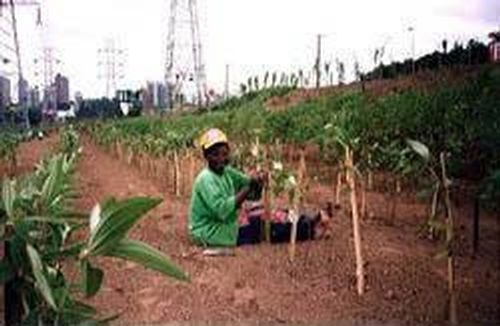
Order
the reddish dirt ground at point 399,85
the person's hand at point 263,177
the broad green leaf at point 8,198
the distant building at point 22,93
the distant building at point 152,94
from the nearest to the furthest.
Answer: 1. the broad green leaf at point 8,198
2. the person's hand at point 263,177
3. the reddish dirt ground at point 399,85
4. the distant building at point 22,93
5. the distant building at point 152,94

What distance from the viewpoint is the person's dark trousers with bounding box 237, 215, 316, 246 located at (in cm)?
614

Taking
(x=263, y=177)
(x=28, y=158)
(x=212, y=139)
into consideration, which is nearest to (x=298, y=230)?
(x=263, y=177)

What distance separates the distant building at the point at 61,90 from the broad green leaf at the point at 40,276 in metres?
59.0

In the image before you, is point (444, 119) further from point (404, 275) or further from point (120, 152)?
point (120, 152)

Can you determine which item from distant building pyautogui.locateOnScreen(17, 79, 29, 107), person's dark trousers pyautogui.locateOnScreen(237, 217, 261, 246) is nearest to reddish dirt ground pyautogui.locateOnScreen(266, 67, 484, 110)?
person's dark trousers pyautogui.locateOnScreen(237, 217, 261, 246)

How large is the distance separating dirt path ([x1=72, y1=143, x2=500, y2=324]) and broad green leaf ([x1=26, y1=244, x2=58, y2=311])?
2617 mm

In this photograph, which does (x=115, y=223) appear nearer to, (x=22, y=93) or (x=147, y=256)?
(x=147, y=256)

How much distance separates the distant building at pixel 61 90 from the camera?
6003cm

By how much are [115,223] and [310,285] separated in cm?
359

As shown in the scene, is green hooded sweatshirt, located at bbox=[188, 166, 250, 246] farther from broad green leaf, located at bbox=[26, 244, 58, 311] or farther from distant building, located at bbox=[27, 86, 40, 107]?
distant building, located at bbox=[27, 86, 40, 107]

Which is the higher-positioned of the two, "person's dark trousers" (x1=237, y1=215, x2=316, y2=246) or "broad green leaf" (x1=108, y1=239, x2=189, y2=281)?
"broad green leaf" (x1=108, y1=239, x2=189, y2=281)

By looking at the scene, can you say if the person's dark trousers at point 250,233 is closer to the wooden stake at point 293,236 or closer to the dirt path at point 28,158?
the wooden stake at point 293,236

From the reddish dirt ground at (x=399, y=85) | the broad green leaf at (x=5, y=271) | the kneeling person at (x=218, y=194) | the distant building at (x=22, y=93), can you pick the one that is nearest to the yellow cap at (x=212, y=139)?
the kneeling person at (x=218, y=194)

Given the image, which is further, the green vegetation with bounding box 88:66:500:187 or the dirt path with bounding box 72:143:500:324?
the green vegetation with bounding box 88:66:500:187
